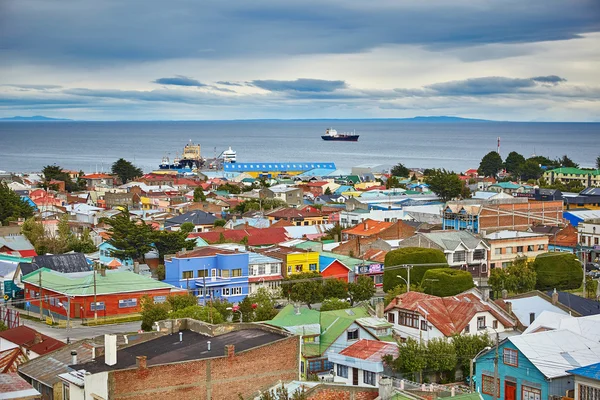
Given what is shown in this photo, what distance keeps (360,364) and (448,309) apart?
298 inches

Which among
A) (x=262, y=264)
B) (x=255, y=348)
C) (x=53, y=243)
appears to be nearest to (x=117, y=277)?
(x=262, y=264)

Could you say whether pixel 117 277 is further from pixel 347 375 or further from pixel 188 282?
pixel 347 375

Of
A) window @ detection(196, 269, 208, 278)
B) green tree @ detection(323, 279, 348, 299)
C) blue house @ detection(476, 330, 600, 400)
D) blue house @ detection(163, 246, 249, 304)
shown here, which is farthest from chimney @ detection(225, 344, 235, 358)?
window @ detection(196, 269, 208, 278)

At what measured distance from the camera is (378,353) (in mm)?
29703

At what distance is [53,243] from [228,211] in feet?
80.3

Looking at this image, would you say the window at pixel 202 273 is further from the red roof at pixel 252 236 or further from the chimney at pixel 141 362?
the chimney at pixel 141 362

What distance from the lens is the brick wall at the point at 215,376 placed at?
22.2 meters

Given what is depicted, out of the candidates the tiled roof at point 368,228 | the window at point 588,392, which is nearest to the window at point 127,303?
the tiled roof at point 368,228

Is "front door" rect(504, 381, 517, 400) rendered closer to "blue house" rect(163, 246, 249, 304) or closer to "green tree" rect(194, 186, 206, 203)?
"blue house" rect(163, 246, 249, 304)

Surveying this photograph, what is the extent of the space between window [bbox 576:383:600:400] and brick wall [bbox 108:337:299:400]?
303 inches

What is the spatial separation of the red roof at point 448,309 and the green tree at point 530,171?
9576 cm

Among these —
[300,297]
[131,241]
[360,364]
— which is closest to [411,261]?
[300,297]

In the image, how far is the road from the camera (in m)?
38.5

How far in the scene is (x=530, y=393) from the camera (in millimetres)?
27625
